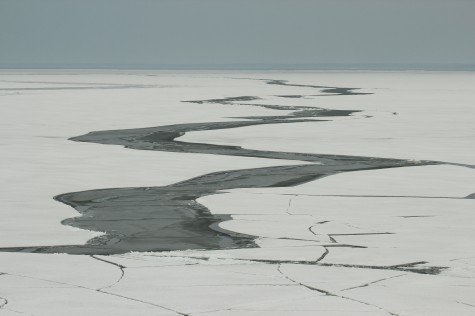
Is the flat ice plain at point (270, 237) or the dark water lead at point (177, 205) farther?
the dark water lead at point (177, 205)

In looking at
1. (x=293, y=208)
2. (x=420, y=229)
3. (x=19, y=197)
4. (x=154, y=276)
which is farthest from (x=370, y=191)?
(x=154, y=276)

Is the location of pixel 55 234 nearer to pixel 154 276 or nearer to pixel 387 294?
pixel 154 276

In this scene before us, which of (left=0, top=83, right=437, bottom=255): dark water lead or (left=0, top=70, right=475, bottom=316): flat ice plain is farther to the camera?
(left=0, top=83, right=437, bottom=255): dark water lead

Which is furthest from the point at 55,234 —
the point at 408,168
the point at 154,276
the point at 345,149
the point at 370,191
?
the point at 345,149

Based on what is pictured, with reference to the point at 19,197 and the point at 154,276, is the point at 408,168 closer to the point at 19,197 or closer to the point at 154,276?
the point at 19,197

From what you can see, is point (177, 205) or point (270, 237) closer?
point (270, 237)

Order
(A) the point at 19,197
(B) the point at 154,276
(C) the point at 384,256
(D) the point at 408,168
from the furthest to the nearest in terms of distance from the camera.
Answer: (D) the point at 408,168 < (A) the point at 19,197 < (C) the point at 384,256 < (B) the point at 154,276

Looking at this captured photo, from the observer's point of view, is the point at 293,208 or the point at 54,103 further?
the point at 54,103

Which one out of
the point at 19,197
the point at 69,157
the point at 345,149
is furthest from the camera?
the point at 345,149
